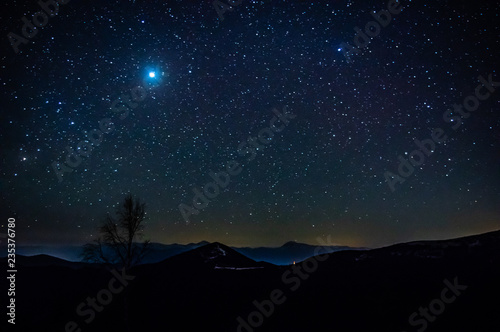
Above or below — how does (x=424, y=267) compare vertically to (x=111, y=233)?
below

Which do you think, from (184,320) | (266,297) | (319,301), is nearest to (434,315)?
(319,301)

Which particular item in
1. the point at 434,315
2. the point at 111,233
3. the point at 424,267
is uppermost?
the point at 111,233

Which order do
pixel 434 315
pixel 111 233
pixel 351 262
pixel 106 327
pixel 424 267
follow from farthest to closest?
1. pixel 351 262
2. pixel 424 267
3. pixel 106 327
4. pixel 434 315
5. pixel 111 233

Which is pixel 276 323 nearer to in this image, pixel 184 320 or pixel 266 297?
pixel 266 297

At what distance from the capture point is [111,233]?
51.5 feet

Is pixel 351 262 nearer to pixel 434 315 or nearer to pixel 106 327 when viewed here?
pixel 434 315

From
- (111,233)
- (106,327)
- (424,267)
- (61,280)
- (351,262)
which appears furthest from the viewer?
(61,280)

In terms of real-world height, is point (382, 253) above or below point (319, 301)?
above

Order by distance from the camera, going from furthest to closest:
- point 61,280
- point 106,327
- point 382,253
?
point 61,280, point 382,253, point 106,327

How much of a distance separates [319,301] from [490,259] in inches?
711

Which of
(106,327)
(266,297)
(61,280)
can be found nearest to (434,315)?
(266,297)

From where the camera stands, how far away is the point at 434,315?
719 inches

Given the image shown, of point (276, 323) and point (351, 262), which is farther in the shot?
point (351, 262)

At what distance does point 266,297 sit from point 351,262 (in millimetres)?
12172
